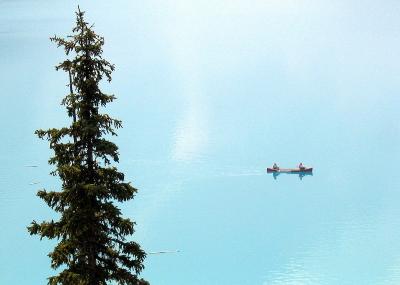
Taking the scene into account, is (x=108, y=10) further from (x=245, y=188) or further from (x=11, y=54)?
(x=245, y=188)

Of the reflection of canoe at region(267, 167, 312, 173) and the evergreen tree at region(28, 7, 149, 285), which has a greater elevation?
the reflection of canoe at region(267, 167, 312, 173)

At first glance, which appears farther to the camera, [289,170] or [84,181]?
[289,170]

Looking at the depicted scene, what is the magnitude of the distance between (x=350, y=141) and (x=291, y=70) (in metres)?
21.3

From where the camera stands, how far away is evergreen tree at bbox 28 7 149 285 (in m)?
9.30

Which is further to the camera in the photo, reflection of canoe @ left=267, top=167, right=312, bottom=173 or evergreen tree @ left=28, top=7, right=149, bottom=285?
reflection of canoe @ left=267, top=167, right=312, bottom=173

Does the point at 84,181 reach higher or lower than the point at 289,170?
lower

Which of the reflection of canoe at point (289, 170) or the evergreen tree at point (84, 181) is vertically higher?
Answer: the reflection of canoe at point (289, 170)

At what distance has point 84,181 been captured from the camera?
9.45 metres

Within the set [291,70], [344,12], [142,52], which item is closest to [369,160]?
[291,70]

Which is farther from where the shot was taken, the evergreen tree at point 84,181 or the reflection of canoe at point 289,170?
the reflection of canoe at point 289,170

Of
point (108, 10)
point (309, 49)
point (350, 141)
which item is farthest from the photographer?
point (108, 10)

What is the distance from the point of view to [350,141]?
143ft

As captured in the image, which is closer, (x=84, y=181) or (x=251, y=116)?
(x=84, y=181)

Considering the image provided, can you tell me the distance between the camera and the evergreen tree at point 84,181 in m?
9.30
